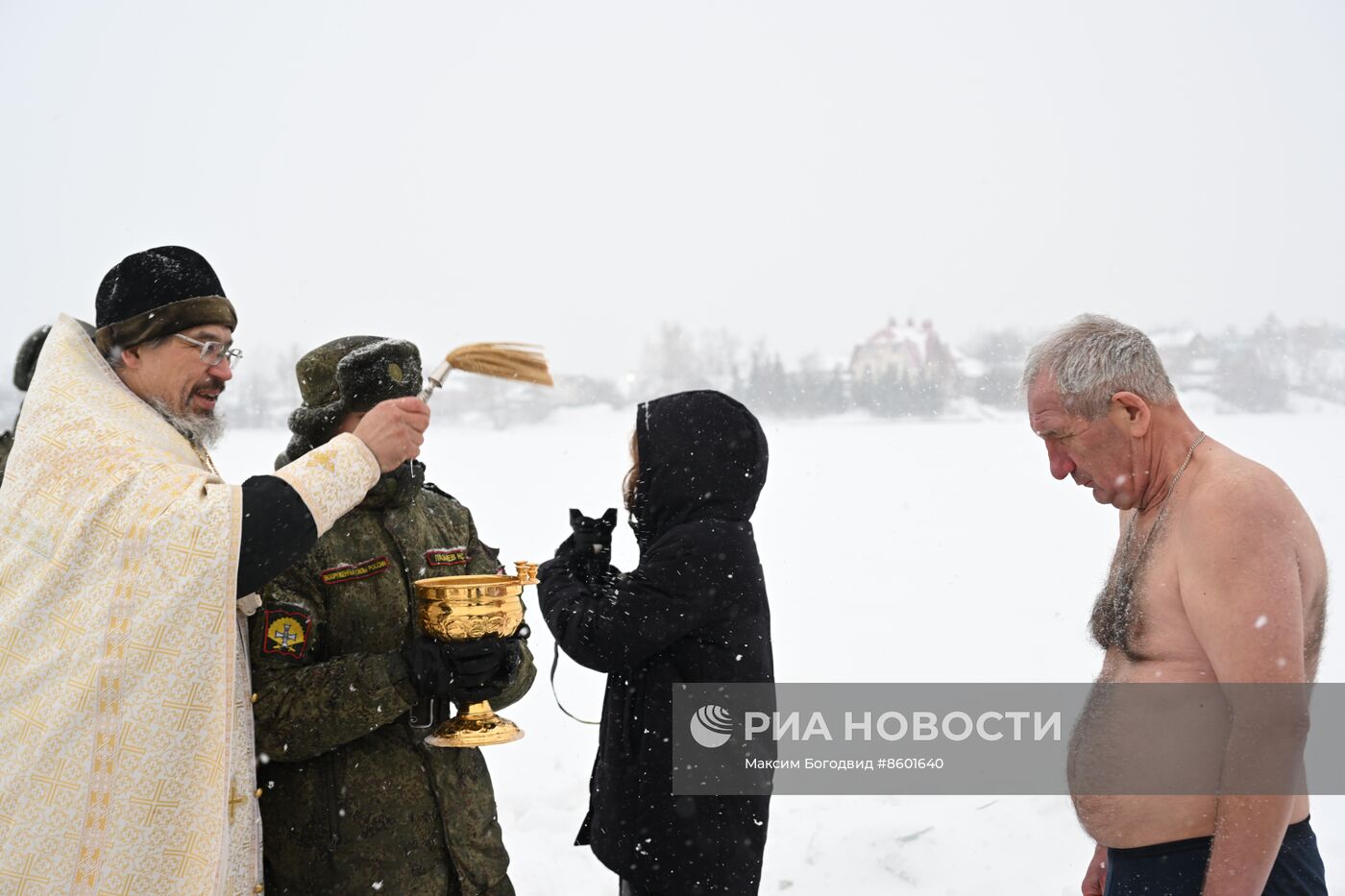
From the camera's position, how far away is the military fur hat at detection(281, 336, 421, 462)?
2500mm

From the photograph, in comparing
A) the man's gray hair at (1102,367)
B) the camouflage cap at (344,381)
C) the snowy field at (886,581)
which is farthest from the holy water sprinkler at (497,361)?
the snowy field at (886,581)

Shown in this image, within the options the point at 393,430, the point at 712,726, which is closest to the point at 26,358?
the point at 393,430

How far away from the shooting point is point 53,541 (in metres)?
1.87

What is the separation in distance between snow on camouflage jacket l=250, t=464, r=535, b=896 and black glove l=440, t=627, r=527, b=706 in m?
0.11

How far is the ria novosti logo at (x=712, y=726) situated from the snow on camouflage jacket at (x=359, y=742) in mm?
583

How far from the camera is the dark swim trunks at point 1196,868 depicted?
204cm

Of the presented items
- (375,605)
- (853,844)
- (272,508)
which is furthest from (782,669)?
(272,508)

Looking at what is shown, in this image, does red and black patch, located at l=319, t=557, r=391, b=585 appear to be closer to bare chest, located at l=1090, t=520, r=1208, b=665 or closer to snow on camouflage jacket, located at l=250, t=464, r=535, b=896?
snow on camouflage jacket, located at l=250, t=464, r=535, b=896

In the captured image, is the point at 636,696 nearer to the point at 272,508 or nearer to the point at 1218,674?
the point at 272,508

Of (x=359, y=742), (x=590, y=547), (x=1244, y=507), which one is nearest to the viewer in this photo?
(x=1244, y=507)

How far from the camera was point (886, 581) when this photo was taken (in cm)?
1096

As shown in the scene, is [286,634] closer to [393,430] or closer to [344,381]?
[393,430]

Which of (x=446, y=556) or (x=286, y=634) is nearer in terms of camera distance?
(x=286, y=634)

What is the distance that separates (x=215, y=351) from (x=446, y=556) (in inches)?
30.6
